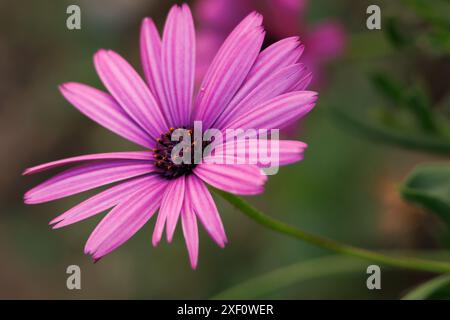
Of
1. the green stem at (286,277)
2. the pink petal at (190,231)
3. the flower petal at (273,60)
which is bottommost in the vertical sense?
the green stem at (286,277)

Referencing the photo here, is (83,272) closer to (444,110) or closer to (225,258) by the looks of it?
(225,258)

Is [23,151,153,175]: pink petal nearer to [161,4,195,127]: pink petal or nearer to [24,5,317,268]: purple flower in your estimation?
[24,5,317,268]: purple flower

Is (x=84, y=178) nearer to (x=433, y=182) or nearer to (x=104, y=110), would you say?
(x=104, y=110)

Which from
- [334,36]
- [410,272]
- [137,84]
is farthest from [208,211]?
[410,272]

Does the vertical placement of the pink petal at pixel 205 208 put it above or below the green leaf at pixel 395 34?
below

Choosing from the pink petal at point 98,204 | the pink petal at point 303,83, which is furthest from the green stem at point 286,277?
the pink petal at point 303,83

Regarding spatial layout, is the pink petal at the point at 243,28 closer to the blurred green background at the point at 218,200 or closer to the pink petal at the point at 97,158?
the pink petal at the point at 97,158

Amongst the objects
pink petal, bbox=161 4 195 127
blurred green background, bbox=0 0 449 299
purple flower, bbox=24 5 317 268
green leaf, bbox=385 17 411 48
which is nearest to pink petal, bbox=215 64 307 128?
purple flower, bbox=24 5 317 268
